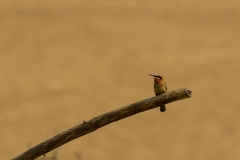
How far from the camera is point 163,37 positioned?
10.4m

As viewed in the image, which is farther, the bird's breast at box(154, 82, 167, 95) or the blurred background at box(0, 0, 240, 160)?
the blurred background at box(0, 0, 240, 160)

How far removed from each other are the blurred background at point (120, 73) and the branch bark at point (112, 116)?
186 inches

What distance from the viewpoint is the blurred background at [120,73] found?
9008mm

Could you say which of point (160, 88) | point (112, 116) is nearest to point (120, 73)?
point (160, 88)

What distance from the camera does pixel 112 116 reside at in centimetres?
396

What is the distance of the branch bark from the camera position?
3.86m

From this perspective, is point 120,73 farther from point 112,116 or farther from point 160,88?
point 112,116

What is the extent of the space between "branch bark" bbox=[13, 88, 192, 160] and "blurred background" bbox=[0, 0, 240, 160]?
186 inches

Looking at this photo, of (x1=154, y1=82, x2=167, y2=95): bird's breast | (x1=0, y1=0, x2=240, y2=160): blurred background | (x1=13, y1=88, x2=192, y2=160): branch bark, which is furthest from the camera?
(x1=0, y1=0, x2=240, y2=160): blurred background

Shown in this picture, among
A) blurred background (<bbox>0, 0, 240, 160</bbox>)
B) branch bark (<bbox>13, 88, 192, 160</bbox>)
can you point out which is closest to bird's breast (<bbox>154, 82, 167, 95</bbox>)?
branch bark (<bbox>13, 88, 192, 160</bbox>)

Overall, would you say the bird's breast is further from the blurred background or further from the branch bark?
the blurred background

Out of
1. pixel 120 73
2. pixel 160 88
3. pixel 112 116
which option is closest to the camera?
pixel 112 116

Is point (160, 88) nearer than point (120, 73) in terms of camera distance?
Yes

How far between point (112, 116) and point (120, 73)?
5925mm
